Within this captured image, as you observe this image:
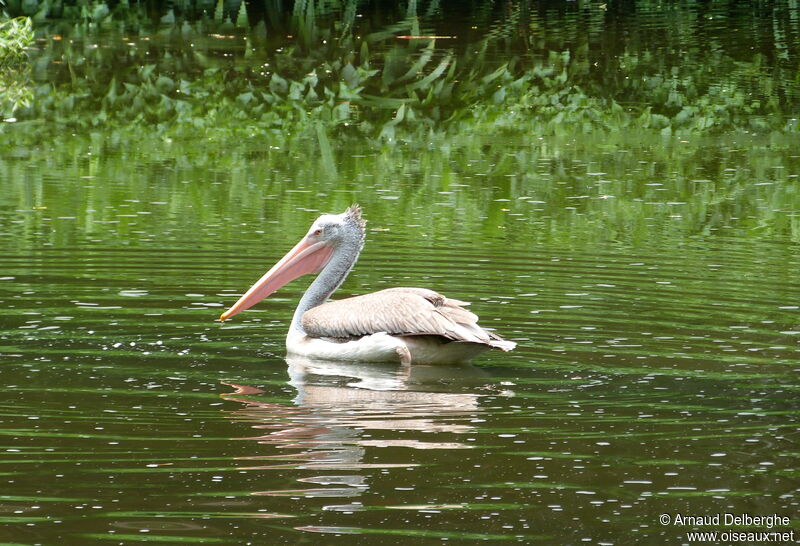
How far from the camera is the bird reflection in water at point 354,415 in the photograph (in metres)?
6.05

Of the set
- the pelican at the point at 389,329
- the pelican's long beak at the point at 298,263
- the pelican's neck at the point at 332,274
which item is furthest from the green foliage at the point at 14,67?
the pelican at the point at 389,329

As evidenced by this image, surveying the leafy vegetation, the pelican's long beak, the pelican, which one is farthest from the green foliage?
the pelican

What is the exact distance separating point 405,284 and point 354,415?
2991 millimetres

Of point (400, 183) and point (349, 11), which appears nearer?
point (400, 183)

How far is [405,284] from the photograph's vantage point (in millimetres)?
9820

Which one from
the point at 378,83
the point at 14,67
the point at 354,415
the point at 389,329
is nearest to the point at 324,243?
the point at 389,329

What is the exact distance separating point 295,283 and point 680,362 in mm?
3506

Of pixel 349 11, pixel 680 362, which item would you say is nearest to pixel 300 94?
pixel 349 11

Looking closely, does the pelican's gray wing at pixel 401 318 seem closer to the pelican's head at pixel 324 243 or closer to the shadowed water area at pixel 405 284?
the shadowed water area at pixel 405 284

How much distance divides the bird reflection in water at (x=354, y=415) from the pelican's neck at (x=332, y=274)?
73cm

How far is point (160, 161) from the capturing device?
50.9 ft

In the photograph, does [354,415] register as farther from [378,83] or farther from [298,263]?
[378,83]

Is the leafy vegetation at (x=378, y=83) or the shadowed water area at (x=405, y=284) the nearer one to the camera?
the shadowed water area at (x=405, y=284)

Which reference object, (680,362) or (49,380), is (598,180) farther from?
(49,380)
